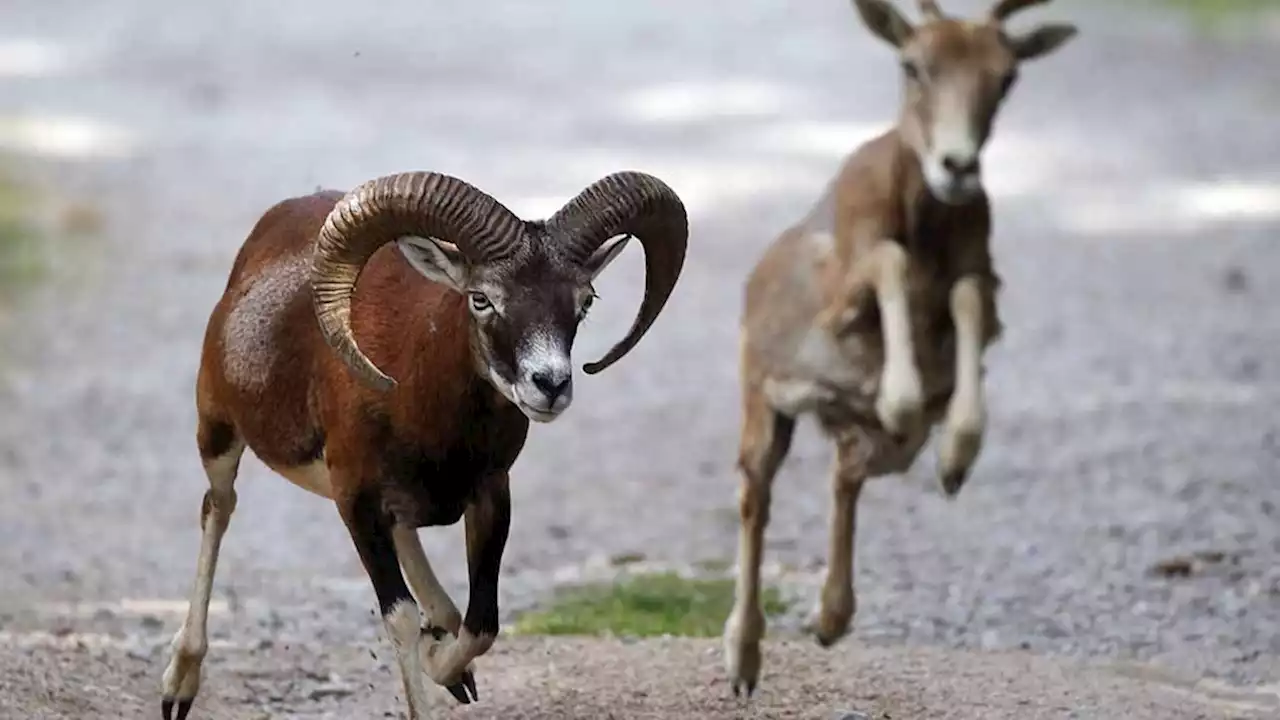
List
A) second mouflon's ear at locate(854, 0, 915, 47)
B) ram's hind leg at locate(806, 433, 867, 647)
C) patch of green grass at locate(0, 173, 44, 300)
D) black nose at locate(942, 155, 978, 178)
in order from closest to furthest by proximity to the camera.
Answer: black nose at locate(942, 155, 978, 178) → second mouflon's ear at locate(854, 0, 915, 47) → ram's hind leg at locate(806, 433, 867, 647) → patch of green grass at locate(0, 173, 44, 300)

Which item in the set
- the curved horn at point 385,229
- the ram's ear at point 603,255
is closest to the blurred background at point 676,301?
the curved horn at point 385,229

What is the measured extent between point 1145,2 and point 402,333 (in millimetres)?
31127

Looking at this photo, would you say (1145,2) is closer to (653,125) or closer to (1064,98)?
(1064,98)

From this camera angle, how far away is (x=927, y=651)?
1013cm

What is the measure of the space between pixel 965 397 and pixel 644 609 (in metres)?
3.41

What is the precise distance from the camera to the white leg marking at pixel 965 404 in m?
8.35

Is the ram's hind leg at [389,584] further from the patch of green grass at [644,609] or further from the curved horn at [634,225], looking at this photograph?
the patch of green grass at [644,609]

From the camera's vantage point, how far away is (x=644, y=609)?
37.3ft

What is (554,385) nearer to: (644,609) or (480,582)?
(480,582)

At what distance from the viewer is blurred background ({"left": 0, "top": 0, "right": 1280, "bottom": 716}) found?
12180 millimetres

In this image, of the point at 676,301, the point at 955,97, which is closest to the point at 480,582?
the point at 955,97

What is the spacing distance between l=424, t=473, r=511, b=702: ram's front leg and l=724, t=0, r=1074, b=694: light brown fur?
1528mm

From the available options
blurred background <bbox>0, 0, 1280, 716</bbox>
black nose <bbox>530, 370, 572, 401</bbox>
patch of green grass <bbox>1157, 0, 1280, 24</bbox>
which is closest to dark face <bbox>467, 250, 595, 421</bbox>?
black nose <bbox>530, 370, 572, 401</bbox>

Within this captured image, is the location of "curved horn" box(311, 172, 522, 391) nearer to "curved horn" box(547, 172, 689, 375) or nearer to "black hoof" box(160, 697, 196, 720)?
"curved horn" box(547, 172, 689, 375)
